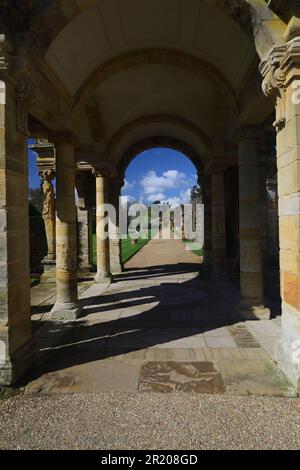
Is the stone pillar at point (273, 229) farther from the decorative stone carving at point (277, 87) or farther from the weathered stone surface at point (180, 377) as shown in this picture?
the decorative stone carving at point (277, 87)

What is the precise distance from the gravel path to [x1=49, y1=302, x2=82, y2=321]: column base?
295 centimetres

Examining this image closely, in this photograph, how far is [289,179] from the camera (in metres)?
3.67

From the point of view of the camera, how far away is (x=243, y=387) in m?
3.52

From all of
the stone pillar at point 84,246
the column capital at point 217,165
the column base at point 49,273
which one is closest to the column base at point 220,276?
the column capital at point 217,165

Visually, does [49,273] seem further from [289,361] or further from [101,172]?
[289,361]

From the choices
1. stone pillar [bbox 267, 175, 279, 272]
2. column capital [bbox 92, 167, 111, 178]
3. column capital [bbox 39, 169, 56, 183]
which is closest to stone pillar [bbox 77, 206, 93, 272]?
column capital [bbox 39, 169, 56, 183]

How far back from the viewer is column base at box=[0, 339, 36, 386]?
12.0 ft

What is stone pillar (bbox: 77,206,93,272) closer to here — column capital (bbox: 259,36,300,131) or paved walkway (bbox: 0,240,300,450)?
paved walkway (bbox: 0,240,300,450)

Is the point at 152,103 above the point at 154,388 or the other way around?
above

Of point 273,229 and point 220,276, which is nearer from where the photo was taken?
point 220,276

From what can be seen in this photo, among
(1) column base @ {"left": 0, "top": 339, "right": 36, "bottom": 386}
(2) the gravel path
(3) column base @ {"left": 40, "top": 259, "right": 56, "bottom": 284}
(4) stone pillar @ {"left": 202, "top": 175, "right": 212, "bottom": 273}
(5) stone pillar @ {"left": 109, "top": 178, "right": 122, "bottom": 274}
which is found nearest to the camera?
(2) the gravel path

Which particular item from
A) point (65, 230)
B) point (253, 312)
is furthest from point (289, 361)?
point (65, 230)

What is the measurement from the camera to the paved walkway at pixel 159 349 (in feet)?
12.0

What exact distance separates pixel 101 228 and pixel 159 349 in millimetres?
6459
